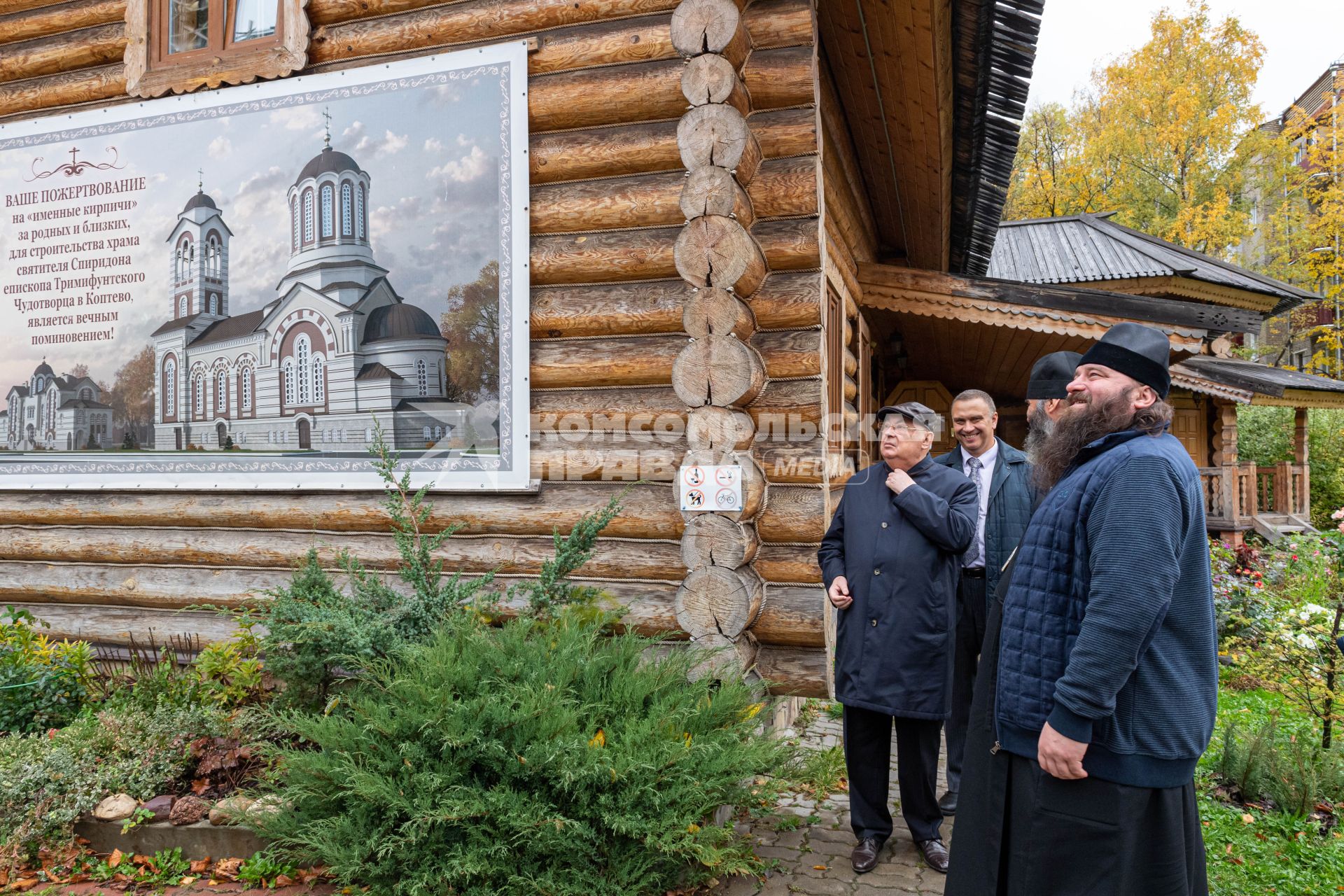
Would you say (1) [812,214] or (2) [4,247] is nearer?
(1) [812,214]

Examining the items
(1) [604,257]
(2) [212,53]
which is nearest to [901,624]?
(1) [604,257]

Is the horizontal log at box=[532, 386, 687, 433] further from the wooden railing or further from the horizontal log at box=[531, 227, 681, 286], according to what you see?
the wooden railing

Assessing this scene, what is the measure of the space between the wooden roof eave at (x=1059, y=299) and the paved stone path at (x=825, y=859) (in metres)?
4.06

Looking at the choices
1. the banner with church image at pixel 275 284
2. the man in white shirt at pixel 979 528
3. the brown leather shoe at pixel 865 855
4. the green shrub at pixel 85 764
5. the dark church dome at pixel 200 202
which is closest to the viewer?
the brown leather shoe at pixel 865 855

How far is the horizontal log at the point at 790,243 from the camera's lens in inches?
180

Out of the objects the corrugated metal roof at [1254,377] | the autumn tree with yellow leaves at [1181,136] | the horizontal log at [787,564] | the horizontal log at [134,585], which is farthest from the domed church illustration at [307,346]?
the autumn tree with yellow leaves at [1181,136]

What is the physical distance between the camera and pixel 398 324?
5051 millimetres

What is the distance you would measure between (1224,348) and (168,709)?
2104cm

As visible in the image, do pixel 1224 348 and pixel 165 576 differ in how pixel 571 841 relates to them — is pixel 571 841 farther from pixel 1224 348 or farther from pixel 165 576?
pixel 1224 348

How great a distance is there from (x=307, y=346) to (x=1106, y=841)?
15.7ft

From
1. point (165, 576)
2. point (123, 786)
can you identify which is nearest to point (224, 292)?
point (165, 576)

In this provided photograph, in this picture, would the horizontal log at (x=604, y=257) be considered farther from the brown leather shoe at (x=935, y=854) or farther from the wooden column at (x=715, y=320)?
the brown leather shoe at (x=935, y=854)

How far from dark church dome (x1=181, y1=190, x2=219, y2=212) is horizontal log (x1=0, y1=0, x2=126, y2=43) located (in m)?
1.41

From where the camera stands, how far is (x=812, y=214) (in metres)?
4.61
